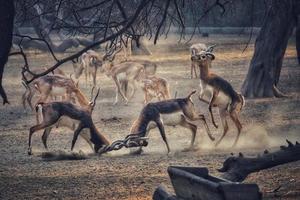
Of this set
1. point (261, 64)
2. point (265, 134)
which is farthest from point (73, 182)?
point (261, 64)

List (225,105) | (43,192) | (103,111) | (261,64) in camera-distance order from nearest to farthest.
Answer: (43,192)
(225,105)
(103,111)
(261,64)

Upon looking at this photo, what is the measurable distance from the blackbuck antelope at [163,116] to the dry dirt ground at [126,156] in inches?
15.0

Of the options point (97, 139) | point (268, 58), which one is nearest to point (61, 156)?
point (97, 139)

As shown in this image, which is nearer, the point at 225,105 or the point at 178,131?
the point at 225,105

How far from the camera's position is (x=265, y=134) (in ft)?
48.1

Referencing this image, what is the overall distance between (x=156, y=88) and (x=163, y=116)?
5.17 m

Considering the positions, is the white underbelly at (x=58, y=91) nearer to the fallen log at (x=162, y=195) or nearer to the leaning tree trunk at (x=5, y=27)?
the leaning tree trunk at (x=5, y=27)

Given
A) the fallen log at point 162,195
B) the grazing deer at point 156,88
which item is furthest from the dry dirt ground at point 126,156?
the fallen log at point 162,195

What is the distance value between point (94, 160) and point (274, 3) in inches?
151

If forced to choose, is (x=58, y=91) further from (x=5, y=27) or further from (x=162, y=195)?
(x=162, y=195)

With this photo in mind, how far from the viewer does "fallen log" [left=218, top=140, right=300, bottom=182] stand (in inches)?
365

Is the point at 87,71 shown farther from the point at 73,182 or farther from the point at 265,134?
the point at 73,182

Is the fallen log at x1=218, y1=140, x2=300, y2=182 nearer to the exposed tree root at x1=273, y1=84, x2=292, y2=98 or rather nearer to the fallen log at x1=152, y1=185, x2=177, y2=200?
the fallen log at x1=152, y1=185, x2=177, y2=200

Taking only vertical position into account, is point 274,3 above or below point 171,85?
above
